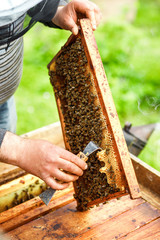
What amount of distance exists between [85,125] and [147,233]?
907mm

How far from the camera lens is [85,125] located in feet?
6.66

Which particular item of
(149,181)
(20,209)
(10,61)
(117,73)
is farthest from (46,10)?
(117,73)

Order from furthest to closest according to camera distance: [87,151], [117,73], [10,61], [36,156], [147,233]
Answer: [117,73]
[10,61]
[147,233]
[87,151]
[36,156]

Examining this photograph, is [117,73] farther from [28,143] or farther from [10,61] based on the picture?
[28,143]

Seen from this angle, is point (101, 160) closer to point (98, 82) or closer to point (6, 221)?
point (98, 82)

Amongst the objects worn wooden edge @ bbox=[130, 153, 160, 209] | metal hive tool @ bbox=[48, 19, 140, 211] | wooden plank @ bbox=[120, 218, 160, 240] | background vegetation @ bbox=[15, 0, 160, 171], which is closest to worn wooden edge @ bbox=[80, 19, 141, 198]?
metal hive tool @ bbox=[48, 19, 140, 211]

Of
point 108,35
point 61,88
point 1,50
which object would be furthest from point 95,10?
point 108,35

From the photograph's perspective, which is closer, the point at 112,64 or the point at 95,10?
the point at 95,10

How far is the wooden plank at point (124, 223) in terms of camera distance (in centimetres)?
198

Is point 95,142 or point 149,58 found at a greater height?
point 95,142

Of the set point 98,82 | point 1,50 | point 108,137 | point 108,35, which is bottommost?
point 108,35

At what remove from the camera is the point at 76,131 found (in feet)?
6.86

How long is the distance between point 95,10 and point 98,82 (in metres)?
0.74

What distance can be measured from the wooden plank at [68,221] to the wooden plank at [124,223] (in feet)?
0.14
